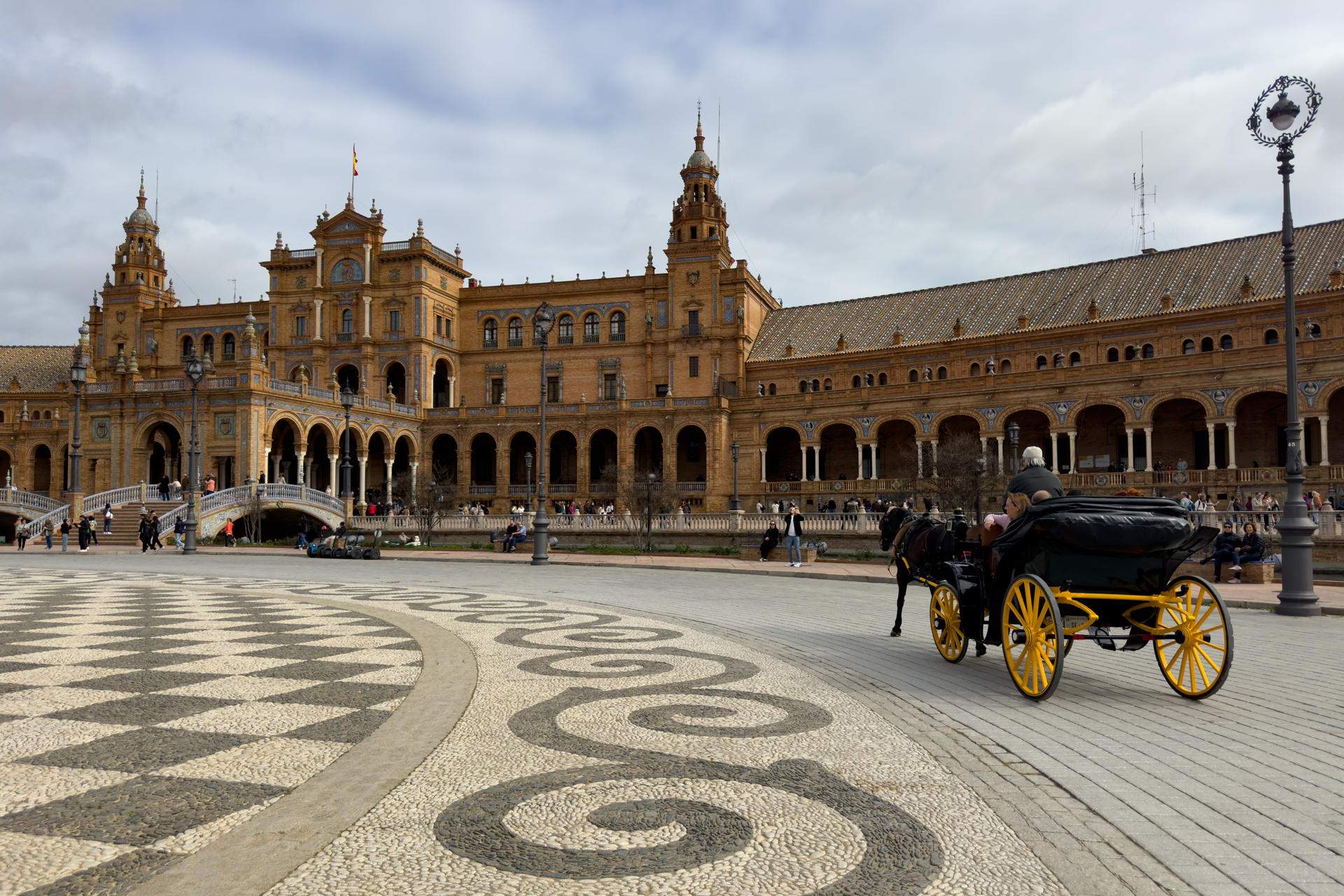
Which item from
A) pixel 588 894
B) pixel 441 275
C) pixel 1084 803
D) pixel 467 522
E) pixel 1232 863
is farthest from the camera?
pixel 441 275

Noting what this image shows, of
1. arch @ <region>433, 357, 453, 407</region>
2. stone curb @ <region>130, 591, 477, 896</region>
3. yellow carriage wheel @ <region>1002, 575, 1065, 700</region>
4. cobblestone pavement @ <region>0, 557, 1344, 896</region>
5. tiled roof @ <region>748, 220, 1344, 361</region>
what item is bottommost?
cobblestone pavement @ <region>0, 557, 1344, 896</region>

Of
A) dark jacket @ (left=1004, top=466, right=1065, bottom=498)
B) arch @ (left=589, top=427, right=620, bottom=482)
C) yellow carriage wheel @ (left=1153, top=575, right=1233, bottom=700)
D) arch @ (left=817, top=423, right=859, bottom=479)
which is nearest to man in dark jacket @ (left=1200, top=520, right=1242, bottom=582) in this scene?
dark jacket @ (left=1004, top=466, right=1065, bottom=498)

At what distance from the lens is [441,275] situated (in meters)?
60.8

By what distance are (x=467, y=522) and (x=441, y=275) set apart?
30.3m

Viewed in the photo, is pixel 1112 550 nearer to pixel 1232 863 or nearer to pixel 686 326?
pixel 1232 863

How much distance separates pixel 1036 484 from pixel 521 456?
173 ft

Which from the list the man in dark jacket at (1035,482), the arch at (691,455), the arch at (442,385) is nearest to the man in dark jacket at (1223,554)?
the man in dark jacket at (1035,482)

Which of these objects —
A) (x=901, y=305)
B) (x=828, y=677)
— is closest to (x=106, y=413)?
(x=901, y=305)

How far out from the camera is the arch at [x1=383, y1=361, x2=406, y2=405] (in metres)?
58.7

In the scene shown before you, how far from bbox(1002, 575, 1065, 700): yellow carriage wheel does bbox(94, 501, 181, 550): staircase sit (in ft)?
115

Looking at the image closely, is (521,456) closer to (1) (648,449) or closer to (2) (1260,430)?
(1) (648,449)

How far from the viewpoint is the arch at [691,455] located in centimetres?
5375

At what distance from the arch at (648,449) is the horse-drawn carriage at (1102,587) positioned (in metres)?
47.7

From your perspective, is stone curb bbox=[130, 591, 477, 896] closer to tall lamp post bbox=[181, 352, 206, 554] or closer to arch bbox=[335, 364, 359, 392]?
tall lamp post bbox=[181, 352, 206, 554]
